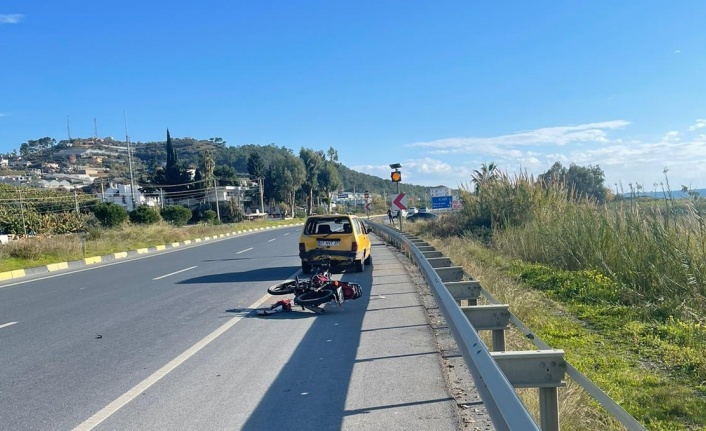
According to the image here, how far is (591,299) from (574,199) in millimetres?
9026

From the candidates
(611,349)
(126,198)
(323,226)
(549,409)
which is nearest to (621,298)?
(611,349)

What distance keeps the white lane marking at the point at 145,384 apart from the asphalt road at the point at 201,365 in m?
0.01

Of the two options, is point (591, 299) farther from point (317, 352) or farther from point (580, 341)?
point (317, 352)

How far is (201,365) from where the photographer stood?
6145 millimetres

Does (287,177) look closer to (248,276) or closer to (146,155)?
(248,276)

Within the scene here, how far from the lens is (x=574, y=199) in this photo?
1764 centimetres

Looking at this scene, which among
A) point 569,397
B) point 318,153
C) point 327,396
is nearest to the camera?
point 569,397

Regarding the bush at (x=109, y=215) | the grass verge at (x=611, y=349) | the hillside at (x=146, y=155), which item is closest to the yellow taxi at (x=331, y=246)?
the grass verge at (x=611, y=349)

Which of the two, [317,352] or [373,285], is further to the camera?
[373,285]

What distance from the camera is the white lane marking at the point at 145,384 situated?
4590mm

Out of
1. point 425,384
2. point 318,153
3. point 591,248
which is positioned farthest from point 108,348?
point 318,153

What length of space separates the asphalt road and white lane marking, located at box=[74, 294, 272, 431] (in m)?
0.01

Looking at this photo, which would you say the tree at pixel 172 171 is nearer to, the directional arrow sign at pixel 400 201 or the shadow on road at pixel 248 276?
the directional arrow sign at pixel 400 201

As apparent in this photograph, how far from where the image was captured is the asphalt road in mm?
4617
